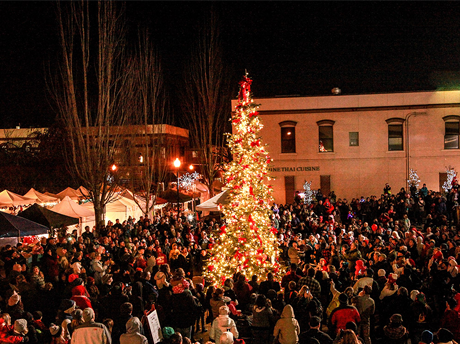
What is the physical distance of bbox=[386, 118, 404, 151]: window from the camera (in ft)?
98.7

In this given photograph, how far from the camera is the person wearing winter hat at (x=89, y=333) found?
635cm

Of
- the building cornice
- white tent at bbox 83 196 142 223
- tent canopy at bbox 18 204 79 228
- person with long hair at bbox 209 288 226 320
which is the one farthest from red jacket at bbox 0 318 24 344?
the building cornice

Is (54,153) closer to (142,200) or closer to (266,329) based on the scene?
(142,200)

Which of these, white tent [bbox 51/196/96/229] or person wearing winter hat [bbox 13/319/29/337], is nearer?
person wearing winter hat [bbox 13/319/29/337]

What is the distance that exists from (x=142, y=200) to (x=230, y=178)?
14.8 meters

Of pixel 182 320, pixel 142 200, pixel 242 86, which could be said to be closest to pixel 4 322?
pixel 182 320

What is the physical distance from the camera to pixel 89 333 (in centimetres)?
637

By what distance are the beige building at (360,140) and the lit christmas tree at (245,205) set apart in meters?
17.8

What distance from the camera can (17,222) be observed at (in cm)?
1507

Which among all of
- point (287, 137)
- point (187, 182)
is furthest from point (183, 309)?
point (187, 182)

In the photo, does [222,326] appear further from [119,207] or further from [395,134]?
[395,134]

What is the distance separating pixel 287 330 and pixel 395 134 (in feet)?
86.0

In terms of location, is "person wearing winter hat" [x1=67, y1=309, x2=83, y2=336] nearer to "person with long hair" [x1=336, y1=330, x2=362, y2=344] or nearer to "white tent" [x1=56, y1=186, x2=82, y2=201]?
"person with long hair" [x1=336, y1=330, x2=362, y2=344]

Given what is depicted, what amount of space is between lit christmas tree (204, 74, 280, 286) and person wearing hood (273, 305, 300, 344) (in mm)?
4923
